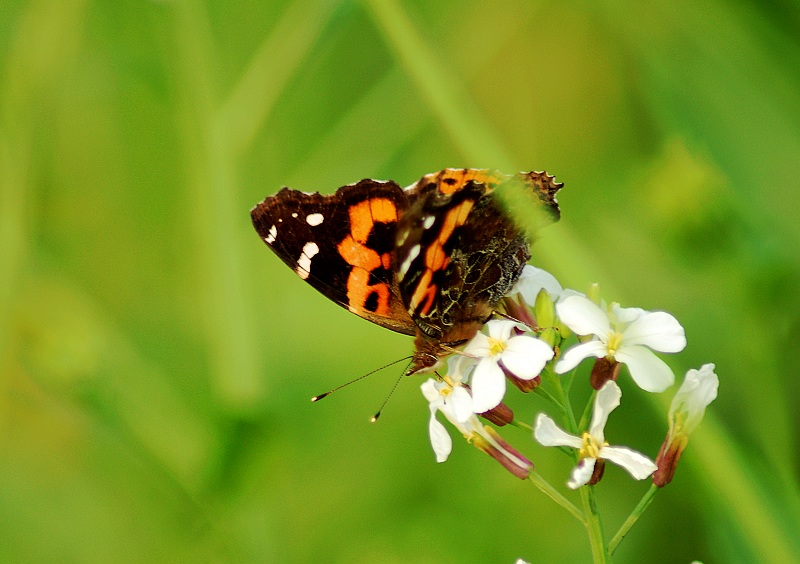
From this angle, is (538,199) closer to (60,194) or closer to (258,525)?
(258,525)

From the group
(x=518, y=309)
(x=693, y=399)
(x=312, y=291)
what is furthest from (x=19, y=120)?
(x=693, y=399)

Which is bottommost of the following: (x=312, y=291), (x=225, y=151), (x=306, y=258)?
(x=312, y=291)

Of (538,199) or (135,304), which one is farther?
(135,304)

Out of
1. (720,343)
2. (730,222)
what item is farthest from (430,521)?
(730,222)

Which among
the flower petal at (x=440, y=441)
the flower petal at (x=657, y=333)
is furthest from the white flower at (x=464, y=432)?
the flower petal at (x=657, y=333)

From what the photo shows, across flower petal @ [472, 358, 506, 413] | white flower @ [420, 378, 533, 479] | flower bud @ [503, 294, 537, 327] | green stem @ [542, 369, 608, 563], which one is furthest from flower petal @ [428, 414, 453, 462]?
flower bud @ [503, 294, 537, 327]

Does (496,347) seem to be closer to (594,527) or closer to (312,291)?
(594,527)
